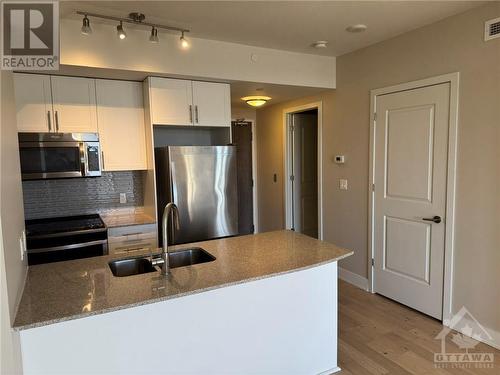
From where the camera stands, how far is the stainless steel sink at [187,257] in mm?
2307

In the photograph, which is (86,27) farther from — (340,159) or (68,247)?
(340,159)

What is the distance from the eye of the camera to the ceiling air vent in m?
2.49

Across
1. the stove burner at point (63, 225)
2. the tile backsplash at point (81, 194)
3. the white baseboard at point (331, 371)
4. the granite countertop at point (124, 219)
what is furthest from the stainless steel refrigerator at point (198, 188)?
the white baseboard at point (331, 371)

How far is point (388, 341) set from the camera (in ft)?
9.14

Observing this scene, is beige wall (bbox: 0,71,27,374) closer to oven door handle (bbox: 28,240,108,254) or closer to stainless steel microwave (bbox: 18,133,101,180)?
oven door handle (bbox: 28,240,108,254)

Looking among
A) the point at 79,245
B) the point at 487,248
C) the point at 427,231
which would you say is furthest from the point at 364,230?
the point at 79,245

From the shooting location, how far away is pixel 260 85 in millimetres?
3664

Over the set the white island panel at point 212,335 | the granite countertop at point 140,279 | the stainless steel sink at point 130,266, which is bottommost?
the white island panel at point 212,335

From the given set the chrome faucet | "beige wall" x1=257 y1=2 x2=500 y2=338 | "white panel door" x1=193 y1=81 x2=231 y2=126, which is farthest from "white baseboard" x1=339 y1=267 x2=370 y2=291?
the chrome faucet

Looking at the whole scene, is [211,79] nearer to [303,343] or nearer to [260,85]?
[260,85]

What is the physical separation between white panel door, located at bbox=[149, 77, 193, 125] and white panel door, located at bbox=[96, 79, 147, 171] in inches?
12.4

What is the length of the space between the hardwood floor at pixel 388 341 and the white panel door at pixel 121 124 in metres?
2.54

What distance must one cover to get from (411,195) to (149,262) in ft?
8.01

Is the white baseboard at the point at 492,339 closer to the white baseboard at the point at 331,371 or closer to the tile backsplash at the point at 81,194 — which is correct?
the white baseboard at the point at 331,371
